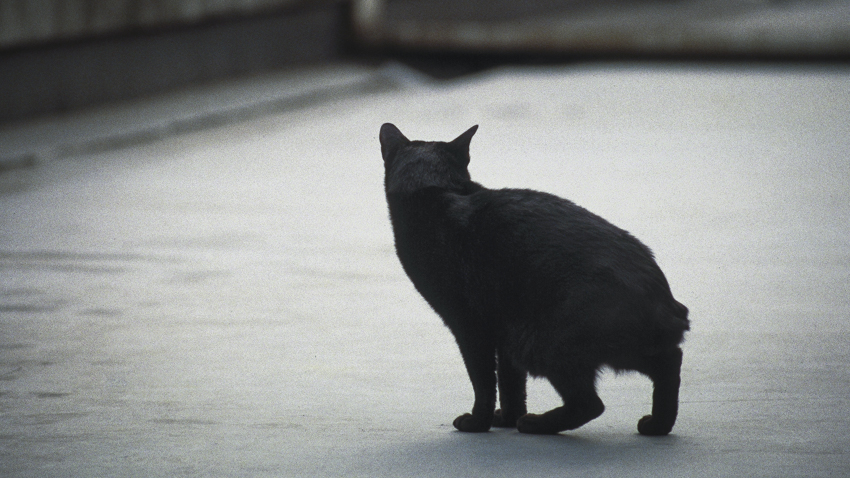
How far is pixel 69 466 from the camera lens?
269 centimetres

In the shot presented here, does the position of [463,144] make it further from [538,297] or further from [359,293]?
[359,293]

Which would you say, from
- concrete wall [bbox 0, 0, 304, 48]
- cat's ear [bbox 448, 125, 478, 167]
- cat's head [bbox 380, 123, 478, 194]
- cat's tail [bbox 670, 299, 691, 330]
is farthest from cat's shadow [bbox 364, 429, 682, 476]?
concrete wall [bbox 0, 0, 304, 48]

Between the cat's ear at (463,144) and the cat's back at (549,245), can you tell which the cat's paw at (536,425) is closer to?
the cat's back at (549,245)

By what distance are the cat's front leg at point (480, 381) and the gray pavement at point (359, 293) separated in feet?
0.28

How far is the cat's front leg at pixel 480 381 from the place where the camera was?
3016 mm

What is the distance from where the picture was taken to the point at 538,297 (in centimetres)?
288

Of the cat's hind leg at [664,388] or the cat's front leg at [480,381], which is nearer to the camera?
the cat's hind leg at [664,388]

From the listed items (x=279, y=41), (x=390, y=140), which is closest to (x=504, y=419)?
(x=390, y=140)

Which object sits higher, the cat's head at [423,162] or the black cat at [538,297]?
the cat's head at [423,162]

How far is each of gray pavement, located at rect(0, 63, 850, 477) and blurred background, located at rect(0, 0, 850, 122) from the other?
0.42 metres

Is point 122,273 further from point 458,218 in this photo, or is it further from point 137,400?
point 458,218

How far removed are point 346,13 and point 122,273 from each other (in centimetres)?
670

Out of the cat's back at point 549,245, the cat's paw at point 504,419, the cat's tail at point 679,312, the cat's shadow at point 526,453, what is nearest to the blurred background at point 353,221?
the cat's shadow at point 526,453

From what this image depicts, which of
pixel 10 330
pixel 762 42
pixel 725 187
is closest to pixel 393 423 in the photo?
pixel 10 330
